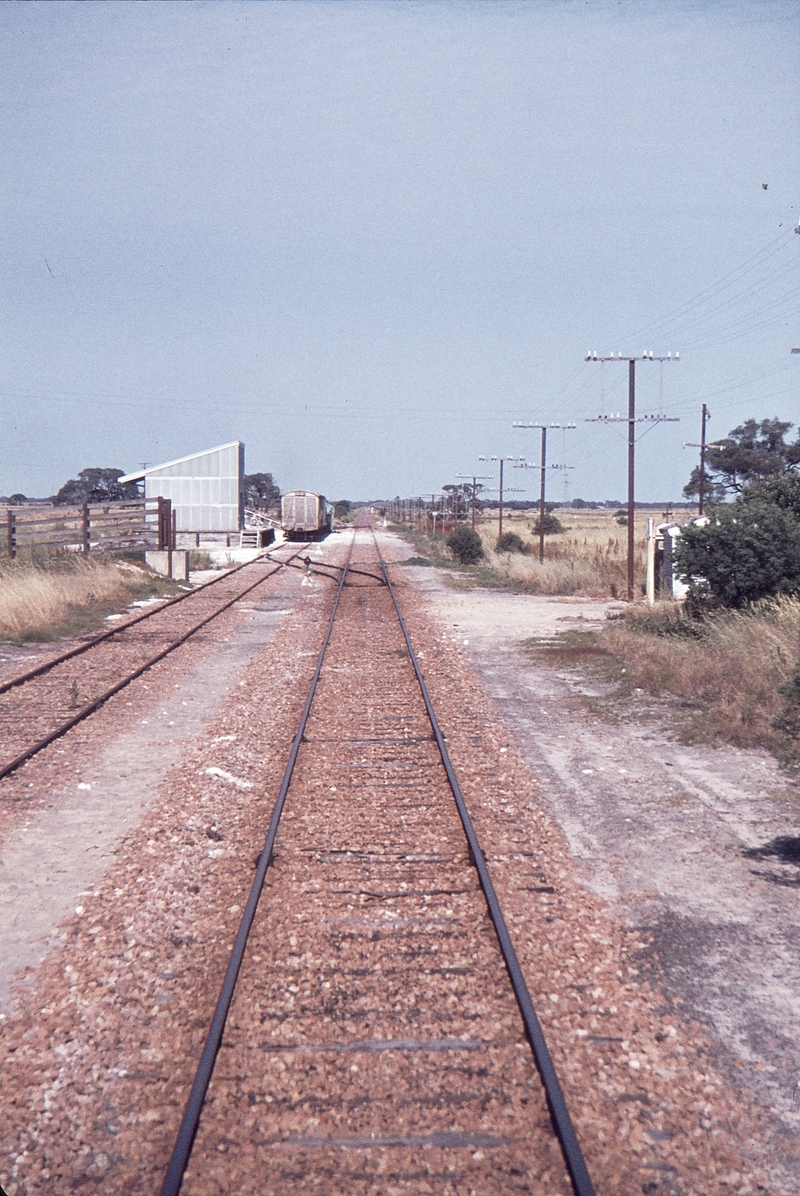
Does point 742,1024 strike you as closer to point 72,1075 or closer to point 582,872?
point 582,872

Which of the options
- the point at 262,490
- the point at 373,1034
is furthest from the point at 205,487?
the point at 262,490

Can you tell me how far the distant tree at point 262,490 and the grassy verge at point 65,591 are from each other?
78.1 meters

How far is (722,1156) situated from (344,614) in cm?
1906

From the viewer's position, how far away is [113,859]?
22.5ft

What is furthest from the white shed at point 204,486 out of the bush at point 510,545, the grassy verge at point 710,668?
the grassy verge at point 710,668

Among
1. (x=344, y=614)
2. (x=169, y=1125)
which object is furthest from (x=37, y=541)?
(x=169, y=1125)

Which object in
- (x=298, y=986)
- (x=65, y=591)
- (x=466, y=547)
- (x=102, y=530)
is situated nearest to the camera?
(x=298, y=986)

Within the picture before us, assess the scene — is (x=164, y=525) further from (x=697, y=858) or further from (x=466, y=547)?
(x=697, y=858)

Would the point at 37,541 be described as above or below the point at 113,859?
above

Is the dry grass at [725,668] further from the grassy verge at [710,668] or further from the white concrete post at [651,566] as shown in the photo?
the white concrete post at [651,566]

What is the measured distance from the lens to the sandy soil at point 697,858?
15.5ft

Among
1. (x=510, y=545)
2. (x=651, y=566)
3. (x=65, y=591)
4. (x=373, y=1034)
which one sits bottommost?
(x=373, y=1034)

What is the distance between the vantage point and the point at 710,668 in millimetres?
13133

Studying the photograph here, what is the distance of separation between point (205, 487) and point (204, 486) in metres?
0.08
